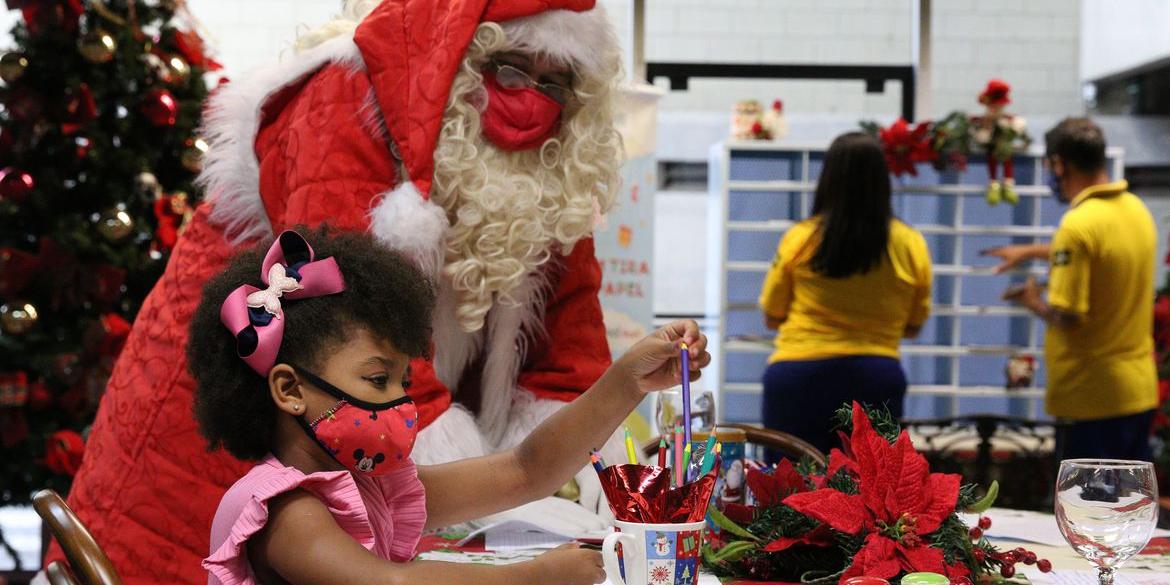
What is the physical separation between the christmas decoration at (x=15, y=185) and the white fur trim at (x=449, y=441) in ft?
7.69

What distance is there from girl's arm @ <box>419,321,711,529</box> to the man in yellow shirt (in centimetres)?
278

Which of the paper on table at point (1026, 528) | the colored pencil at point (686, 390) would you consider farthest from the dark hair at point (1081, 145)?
the colored pencil at point (686, 390)

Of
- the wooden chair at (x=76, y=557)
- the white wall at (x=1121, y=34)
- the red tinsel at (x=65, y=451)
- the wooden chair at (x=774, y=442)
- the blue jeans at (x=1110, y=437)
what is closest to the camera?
the wooden chair at (x=76, y=557)

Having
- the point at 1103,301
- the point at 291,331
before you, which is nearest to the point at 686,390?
the point at 291,331

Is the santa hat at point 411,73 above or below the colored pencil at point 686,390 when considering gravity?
above

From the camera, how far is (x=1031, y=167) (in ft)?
17.6

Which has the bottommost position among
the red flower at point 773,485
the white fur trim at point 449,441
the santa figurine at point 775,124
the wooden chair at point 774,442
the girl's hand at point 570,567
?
the wooden chair at point 774,442

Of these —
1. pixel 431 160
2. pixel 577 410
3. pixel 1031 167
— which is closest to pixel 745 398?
pixel 1031 167

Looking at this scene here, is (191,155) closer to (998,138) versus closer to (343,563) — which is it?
(343,563)

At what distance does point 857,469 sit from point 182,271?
1.11 metres

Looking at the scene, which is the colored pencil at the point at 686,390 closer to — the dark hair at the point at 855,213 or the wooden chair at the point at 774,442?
the wooden chair at the point at 774,442

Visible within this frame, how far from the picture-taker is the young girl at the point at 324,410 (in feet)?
3.50

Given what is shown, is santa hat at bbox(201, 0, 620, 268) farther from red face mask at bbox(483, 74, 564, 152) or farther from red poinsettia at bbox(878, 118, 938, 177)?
red poinsettia at bbox(878, 118, 938, 177)

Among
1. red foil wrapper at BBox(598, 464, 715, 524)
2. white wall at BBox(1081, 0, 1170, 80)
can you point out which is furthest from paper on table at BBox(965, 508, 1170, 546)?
white wall at BBox(1081, 0, 1170, 80)
